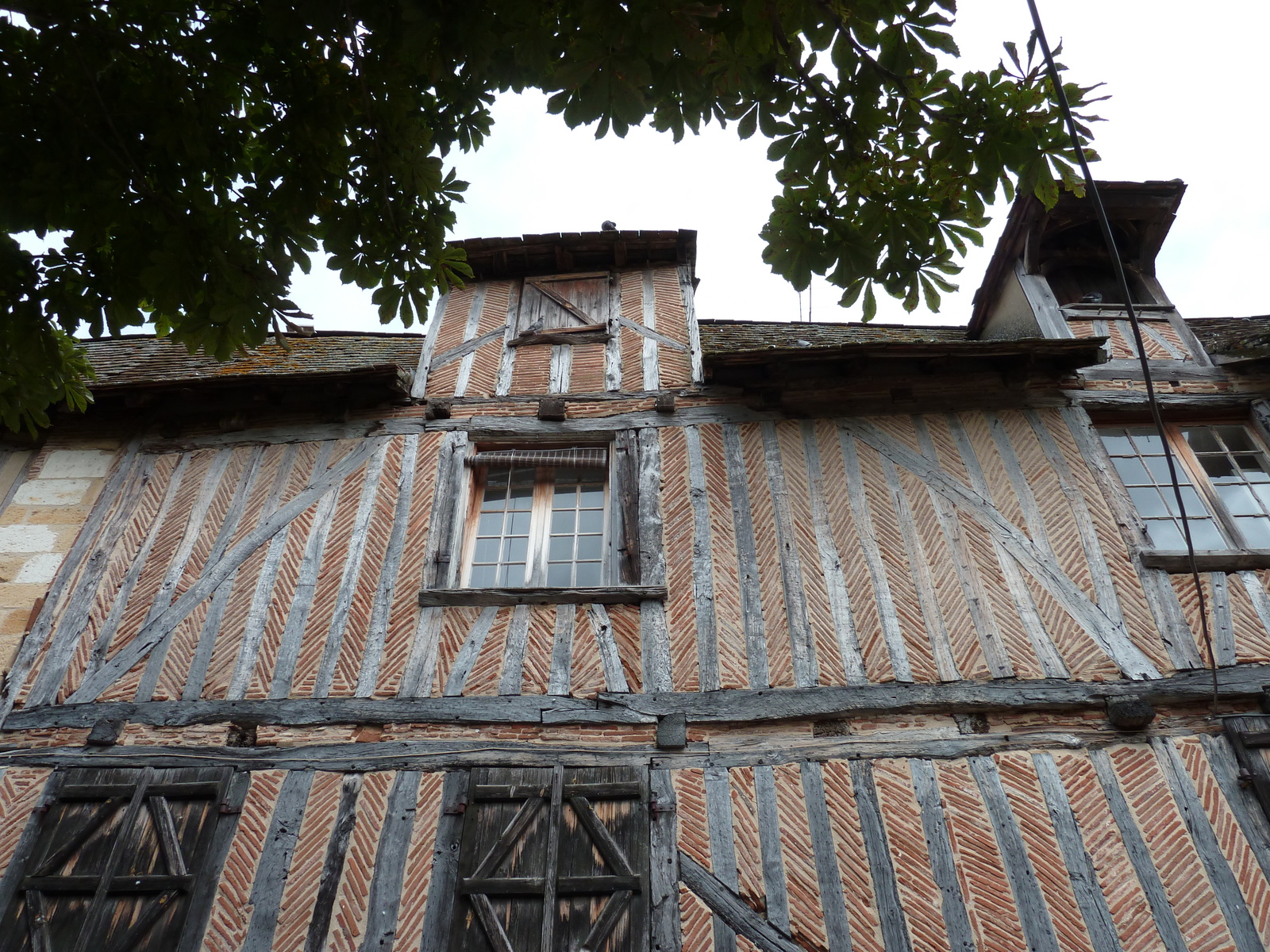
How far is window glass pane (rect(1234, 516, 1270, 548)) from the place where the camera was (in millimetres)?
6242

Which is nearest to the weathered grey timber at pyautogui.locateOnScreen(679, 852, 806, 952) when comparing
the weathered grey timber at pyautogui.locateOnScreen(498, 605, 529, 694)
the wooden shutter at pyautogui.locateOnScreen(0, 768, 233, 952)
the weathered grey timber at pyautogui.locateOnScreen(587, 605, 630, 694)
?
the weathered grey timber at pyautogui.locateOnScreen(587, 605, 630, 694)

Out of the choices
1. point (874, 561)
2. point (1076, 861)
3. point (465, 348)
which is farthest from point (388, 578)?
point (1076, 861)

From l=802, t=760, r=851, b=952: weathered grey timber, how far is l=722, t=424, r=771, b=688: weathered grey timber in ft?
2.10

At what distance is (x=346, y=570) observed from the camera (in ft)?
20.5

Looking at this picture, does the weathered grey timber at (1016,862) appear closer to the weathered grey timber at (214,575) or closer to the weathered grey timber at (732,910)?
the weathered grey timber at (732,910)

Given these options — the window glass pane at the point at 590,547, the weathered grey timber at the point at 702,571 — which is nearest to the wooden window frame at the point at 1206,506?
the weathered grey timber at the point at 702,571

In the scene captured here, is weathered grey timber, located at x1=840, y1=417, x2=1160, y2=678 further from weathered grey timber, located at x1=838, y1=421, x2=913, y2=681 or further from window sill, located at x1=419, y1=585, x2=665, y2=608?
window sill, located at x1=419, y1=585, x2=665, y2=608

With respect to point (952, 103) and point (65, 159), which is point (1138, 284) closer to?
point (952, 103)

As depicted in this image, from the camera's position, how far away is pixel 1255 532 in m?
6.33

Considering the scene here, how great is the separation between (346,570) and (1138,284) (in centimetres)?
730

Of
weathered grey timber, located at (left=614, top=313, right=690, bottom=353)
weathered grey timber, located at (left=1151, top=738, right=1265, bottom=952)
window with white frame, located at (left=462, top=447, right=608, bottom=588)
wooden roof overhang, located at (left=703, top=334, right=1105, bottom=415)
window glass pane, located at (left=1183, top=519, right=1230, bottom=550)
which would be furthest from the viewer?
weathered grey timber, located at (left=614, top=313, right=690, bottom=353)

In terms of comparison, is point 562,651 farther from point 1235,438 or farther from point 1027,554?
point 1235,438

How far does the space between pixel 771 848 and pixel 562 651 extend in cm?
169

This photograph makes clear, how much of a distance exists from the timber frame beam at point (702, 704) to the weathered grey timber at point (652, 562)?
21 cm
